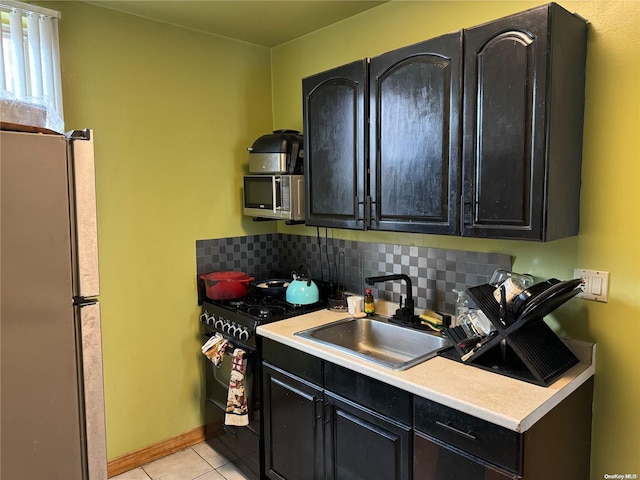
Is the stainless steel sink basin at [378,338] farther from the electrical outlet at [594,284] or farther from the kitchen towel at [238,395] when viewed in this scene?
the electrical outlet at [594,284]

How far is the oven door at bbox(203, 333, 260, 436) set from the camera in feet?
7.74

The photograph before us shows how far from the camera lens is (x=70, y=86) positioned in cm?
233

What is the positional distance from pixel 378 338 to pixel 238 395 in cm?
77

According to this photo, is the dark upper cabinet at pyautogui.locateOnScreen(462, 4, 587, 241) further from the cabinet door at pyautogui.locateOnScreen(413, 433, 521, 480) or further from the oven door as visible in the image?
the oven door

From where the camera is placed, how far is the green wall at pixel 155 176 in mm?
2443

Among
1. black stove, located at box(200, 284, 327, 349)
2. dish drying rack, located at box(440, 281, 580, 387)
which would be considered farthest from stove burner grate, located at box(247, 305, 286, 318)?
dish drying rack, located at box(440, 281, 580, 387)

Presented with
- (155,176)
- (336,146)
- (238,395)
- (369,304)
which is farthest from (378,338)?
(155,176)

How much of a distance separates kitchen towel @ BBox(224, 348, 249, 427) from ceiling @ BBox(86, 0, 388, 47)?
1.79m

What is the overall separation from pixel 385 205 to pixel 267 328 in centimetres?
84

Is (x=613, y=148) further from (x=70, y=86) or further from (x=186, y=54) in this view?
(x=70, y=86)

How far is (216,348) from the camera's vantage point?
8.39ft

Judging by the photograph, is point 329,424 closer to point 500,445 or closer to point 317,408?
point 317,408

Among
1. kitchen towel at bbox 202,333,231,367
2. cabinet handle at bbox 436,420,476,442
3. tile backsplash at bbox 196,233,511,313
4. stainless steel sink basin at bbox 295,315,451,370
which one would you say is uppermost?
tile backsplash at bbox 196,233,511,313

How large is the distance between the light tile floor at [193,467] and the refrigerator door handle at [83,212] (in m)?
1.83
